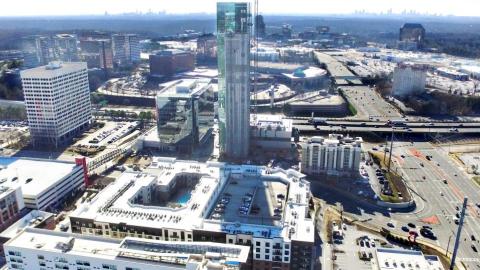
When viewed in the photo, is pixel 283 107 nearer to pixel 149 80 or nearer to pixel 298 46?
pixel 149 80

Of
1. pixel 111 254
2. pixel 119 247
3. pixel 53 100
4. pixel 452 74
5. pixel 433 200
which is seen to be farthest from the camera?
pixel 452 74

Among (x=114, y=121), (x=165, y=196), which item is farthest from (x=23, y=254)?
(x=114, y=121)

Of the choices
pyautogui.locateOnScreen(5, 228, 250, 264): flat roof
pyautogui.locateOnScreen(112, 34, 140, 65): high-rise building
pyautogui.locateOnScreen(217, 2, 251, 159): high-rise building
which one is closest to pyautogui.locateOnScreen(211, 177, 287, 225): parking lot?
pyautogui.locateOnScreen(5, 228, 250, 264): flat roof

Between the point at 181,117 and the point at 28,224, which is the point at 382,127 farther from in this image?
the point at 28,224

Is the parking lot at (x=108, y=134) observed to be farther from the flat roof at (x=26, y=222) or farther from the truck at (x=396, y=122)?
the truck at (x=396, y=122)

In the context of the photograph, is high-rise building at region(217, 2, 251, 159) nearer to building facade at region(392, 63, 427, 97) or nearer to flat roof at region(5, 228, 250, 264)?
flat roof at region(5, 228, 250, 264)

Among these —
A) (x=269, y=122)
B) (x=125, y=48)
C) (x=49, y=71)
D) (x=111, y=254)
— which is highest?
(x=49, y=71)

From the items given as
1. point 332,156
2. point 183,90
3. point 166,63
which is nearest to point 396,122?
point 332,156
